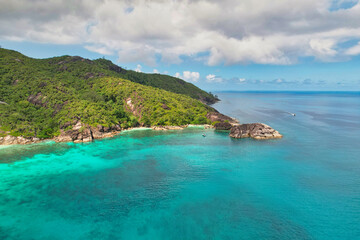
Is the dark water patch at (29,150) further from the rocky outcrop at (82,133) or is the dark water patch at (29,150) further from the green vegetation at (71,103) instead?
the green vegetation at (71,103)

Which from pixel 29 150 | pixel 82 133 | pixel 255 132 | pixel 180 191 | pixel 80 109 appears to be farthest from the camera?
pixel 80 109

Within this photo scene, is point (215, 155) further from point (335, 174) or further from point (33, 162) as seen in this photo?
point (33, 162)

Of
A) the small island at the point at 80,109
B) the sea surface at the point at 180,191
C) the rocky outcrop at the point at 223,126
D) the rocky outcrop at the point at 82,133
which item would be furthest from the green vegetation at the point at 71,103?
the sea surface at the point at 180,191

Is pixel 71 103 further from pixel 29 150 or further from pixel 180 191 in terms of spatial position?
pixel 180 191

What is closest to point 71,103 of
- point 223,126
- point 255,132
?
point 223,126

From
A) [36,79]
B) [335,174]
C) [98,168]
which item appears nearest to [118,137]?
[98,168]

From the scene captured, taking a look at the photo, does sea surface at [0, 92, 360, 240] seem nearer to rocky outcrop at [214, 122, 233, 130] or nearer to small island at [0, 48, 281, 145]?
small island at [0, 48, 281, 145]

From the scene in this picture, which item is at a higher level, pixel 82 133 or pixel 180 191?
pixel 82 133

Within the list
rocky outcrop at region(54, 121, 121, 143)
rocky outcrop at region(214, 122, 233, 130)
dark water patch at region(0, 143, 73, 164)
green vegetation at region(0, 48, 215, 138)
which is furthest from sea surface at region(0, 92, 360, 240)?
rocky outcrop at region(214, 122, 233, 130)
